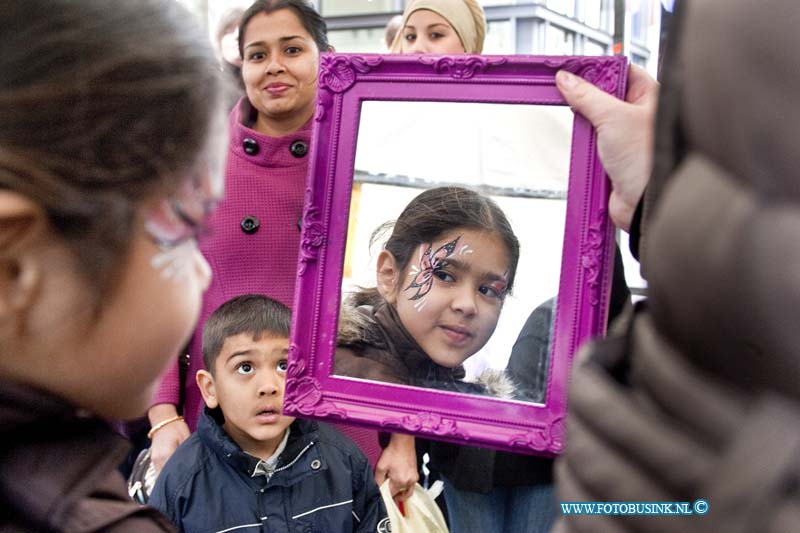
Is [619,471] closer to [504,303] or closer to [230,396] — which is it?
[504,303]

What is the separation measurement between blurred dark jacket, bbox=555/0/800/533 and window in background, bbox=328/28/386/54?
19.5 feet

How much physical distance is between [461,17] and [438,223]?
99cm

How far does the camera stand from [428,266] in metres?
1.72

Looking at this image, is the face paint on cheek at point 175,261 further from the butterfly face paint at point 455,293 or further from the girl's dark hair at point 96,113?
the butterfly face paint at point 455,293

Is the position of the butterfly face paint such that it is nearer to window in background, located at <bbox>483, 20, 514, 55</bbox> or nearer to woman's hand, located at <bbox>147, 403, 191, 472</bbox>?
woman's hand, located at <bbox>147, 403, 191, 472</bbox>

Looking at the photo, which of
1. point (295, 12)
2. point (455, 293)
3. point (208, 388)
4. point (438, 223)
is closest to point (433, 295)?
point (455, 293)

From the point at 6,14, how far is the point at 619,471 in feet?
2.16

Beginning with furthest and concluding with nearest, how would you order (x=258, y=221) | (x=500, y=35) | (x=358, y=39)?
(x=358, y=39)
(x=500, y=35)
(x=258, y=221)

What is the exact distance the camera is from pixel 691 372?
490 millimetres

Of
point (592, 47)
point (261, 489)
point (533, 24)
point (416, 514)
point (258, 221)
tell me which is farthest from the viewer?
point (533, 24)

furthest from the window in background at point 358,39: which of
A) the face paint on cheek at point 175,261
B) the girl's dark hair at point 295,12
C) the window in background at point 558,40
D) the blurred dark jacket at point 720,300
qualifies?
the blurred dark jacket at point 720,300

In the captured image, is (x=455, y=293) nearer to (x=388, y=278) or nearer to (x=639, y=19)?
(x=388, y=278)

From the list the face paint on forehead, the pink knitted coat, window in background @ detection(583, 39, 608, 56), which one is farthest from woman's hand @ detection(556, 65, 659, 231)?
window in background @ detection(583, 39, 608, 56)

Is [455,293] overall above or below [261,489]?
above
